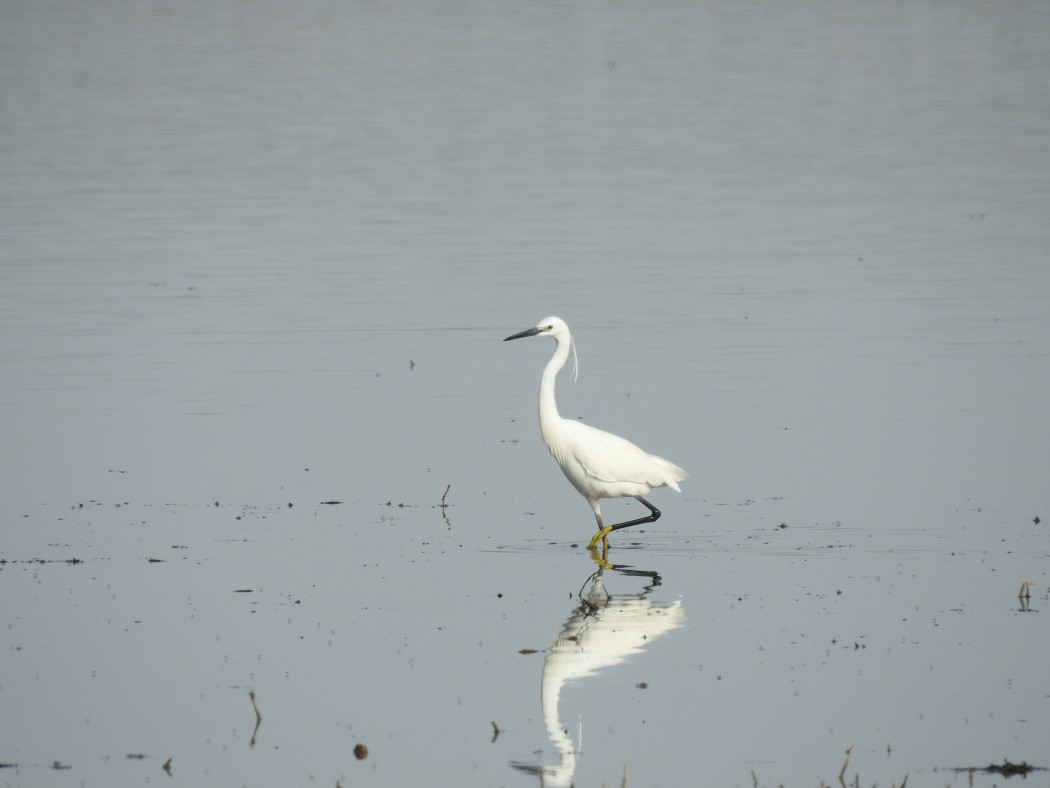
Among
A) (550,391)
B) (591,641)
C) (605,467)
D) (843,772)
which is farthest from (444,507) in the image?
(843,772)

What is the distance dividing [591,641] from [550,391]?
3801 millimetres

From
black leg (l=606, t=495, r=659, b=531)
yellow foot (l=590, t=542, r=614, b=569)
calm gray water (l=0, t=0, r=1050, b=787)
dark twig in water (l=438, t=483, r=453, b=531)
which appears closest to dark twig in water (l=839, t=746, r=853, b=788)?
calm gray water (l=0, t=0, r=1050, b=787)

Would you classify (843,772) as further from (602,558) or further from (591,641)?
(602,558)

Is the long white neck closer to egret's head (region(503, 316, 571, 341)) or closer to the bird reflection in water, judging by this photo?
egret's head (region(503, 316, 571, 341))

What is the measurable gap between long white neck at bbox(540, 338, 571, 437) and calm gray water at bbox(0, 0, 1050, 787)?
79 centimetres

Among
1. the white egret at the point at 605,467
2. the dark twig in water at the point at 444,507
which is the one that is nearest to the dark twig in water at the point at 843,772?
the white egret at the point at 605,467

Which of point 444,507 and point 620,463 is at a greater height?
point 620,463

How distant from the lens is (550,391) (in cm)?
1377

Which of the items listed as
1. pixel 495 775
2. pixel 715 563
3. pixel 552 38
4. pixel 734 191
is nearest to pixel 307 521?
pixel 715 563

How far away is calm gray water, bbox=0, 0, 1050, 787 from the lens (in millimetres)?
9094

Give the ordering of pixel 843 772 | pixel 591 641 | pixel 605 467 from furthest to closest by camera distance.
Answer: pixel 605 467, pixel 591 641, pixel 843 772

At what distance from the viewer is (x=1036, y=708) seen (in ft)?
29.9

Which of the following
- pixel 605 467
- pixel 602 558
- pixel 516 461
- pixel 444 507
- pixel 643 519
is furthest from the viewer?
pixel 516 461

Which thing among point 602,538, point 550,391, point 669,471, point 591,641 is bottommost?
point 591,641
